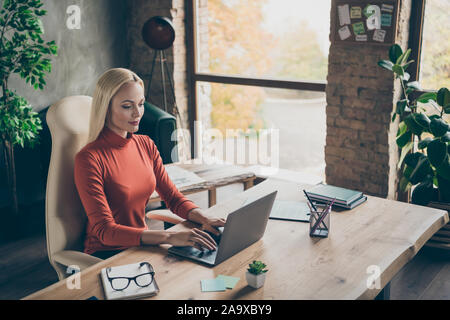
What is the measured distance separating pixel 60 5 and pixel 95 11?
42 cm

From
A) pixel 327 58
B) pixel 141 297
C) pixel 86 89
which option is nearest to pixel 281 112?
pixel 327 58

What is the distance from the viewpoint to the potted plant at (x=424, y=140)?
302cm

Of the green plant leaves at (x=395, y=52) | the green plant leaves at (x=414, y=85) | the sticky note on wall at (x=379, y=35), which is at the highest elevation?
the sticky note on wall at (x=379, y=35)

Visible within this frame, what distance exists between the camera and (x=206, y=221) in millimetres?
2104

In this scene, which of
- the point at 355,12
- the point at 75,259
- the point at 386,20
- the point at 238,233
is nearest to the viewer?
the point at 238,233

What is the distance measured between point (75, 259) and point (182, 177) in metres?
1.12

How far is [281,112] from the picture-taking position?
4.44 m

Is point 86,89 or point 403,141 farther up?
point 86,89

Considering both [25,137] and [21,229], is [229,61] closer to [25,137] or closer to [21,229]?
[25,137]

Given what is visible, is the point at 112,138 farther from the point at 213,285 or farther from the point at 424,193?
the point at 424,193

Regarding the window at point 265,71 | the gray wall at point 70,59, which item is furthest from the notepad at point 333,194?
the gray wall at point 70,59

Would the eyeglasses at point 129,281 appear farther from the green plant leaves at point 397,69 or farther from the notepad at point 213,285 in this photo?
the green plant leaves at point 397,69

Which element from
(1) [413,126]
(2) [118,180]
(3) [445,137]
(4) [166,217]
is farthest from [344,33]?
(2) [118,180]

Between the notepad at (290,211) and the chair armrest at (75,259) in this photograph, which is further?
the notepad at (290,211)
